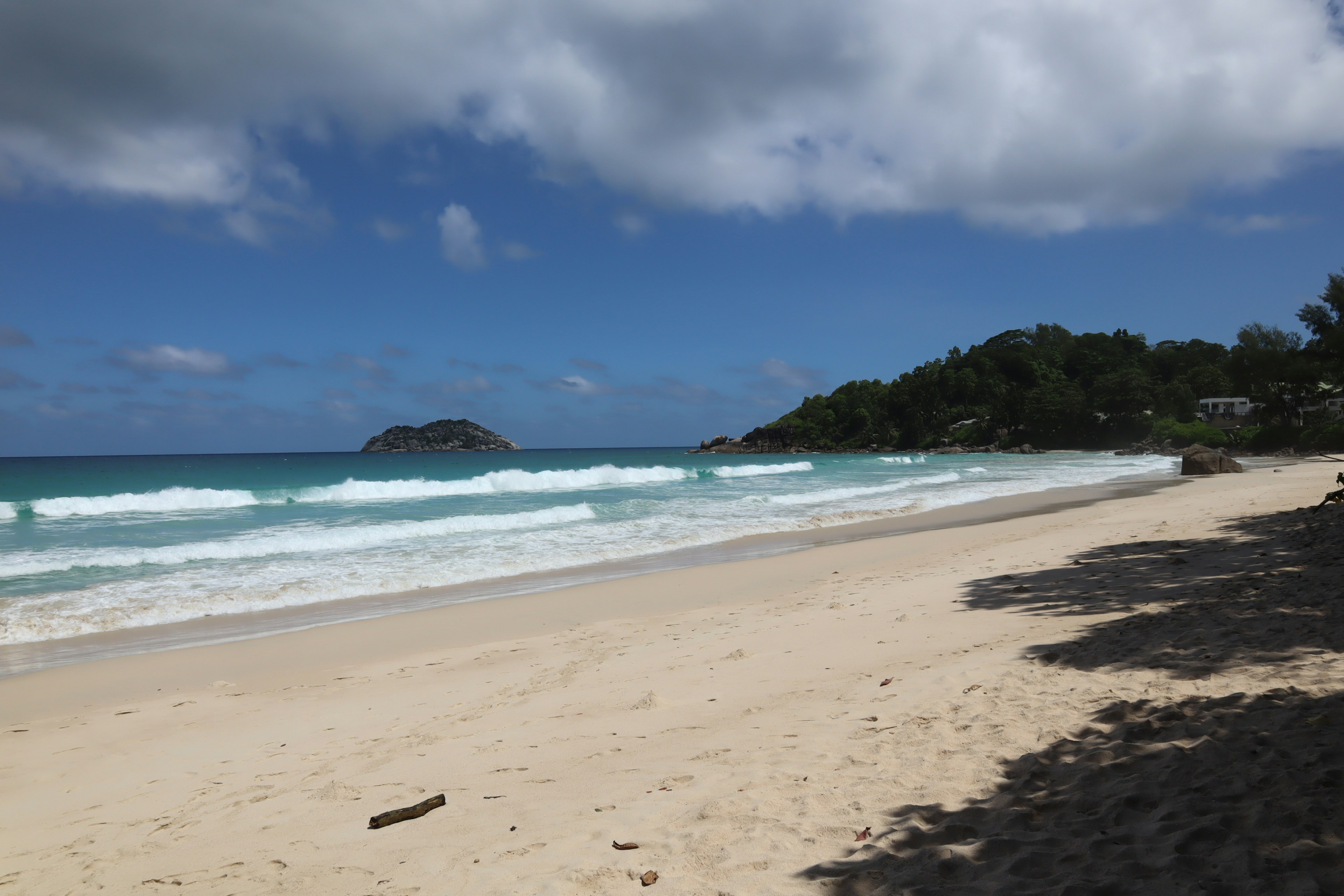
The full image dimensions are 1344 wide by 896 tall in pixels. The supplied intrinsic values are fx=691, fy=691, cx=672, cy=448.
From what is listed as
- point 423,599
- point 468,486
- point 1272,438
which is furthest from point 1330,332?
point 1272,438

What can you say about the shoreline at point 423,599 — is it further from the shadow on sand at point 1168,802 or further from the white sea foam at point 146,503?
the white sea foam at point 146,503

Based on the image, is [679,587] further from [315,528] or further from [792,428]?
[792,428]

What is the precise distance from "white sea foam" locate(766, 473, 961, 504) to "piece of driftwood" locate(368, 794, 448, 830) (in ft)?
67.0

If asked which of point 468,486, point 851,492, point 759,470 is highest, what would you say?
point 468,486

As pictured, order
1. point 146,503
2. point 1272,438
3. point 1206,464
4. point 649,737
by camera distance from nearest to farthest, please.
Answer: point 649,737, point 1206,464, point 146,503, point 1272,438

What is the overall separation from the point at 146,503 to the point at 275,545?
1843 centimetres

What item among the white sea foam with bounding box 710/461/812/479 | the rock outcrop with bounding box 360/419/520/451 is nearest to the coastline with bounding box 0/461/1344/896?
the white sea foam with bounding box 710/461/812/479

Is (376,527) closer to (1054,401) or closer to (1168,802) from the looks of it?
(1168,802)

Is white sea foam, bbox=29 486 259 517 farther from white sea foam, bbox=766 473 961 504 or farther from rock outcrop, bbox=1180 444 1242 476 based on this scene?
rock outcrop, bbox=1180 444 1242 476

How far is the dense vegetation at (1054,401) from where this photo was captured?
54562 millimetres

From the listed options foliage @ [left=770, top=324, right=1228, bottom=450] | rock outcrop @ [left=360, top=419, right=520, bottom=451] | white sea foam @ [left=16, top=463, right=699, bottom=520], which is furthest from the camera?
rock outcrop @ [left=360, top=419, right=520, bottom=451]

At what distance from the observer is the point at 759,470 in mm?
53781

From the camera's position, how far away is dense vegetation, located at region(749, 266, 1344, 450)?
5456 centimetres

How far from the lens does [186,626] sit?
9117 mm
